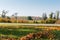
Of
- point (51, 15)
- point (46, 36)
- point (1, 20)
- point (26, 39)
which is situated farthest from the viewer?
point (51, 15)

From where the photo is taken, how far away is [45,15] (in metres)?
30.2

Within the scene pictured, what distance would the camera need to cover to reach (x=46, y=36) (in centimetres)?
1109

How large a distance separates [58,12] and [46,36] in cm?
1943

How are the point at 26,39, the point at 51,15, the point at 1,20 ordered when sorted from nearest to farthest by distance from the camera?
1. the point at 26,39
2. the point at 1,20
3. the point at 51,15

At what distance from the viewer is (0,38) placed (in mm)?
10250

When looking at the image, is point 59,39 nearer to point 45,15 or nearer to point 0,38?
point 0,38

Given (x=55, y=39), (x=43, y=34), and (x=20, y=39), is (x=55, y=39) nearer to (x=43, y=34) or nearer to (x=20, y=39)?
(x=43, y=34)

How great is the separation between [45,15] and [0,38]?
2048 cm

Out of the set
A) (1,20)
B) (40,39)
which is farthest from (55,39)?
(1,20)

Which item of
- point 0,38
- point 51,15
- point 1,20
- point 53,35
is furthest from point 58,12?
point 0,38

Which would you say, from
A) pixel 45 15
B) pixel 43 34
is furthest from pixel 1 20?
pixel 43 34

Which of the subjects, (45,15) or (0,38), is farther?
(45,15)

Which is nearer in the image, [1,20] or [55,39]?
[55,39]

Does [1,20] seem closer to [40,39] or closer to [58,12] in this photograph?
[58,12]
